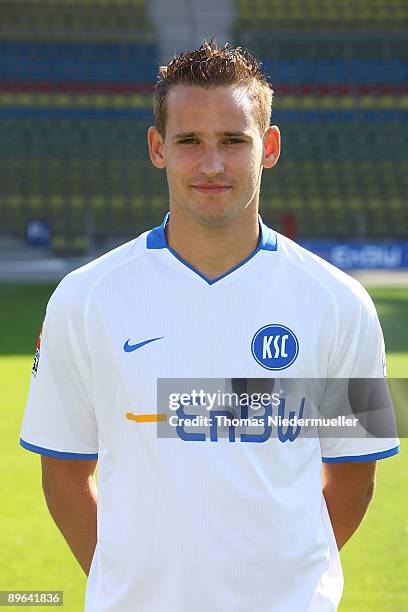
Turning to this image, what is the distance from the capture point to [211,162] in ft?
4.99

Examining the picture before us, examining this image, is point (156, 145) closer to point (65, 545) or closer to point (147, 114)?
point (65, 545)

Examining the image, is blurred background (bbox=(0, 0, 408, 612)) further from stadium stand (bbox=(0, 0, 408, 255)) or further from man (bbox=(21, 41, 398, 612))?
man (bbox=(21, 41, 398, 612))

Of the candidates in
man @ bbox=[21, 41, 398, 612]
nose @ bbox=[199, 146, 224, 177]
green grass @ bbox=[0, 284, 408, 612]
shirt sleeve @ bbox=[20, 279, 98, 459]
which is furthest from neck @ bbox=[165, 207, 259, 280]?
green grass @ bbox=[0, 284, 408, 612]

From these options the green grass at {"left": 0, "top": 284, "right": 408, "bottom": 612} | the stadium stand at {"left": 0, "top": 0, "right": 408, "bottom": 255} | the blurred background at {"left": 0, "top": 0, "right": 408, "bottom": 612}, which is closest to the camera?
the green grass at {"left": 0, "top": 284, "right": 408, "bottom": 612}

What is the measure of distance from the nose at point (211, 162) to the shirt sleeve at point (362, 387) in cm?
36

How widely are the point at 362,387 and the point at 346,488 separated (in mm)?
250

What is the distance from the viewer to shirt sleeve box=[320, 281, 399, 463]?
1.59 meters

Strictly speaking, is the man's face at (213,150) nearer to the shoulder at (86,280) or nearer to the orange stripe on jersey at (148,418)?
the shoulder at (86,280)

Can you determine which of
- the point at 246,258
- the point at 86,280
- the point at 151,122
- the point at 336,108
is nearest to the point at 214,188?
the point at 246,258

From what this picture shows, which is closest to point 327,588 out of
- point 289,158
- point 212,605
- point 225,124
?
point 212,605

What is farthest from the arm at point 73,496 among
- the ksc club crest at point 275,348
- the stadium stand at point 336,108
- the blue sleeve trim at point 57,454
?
the stadium stand at point 336,108

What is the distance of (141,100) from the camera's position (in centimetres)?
2211

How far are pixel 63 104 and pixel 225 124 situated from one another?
69.7 feet

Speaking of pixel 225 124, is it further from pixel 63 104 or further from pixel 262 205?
pixel 63 104
